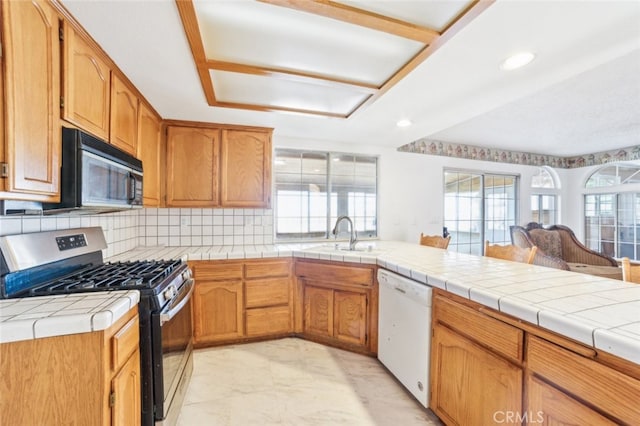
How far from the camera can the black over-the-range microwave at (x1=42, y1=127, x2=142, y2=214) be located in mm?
1211

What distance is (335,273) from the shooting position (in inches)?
94.2

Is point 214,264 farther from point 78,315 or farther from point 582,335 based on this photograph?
point 582,335

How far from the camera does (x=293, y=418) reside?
5.31 feet

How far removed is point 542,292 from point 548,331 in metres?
0.30

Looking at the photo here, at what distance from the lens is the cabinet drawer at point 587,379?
790 millimetres

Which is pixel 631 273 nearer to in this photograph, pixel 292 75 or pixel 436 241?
pixel 436 241

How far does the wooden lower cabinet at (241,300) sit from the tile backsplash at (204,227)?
57 centimetres

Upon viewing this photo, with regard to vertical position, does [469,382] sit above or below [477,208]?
below

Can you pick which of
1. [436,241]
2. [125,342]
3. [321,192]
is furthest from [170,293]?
[436,241]

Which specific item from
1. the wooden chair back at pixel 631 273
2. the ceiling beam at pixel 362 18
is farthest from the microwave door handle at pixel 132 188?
the wooden chair back at pixel 631 273

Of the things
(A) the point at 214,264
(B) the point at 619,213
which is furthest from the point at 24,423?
(B) the point at 619,213

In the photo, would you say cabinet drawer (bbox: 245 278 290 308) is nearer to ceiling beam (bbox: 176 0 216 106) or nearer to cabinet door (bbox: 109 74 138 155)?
cabinet door (bbox: 109 74 138 155)

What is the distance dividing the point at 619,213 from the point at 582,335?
18.8 feet

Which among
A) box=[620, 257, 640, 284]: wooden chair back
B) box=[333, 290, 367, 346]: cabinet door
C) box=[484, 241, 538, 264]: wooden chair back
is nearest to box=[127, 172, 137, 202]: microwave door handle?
box=[333, 290, 367, 346]: cabinet door
